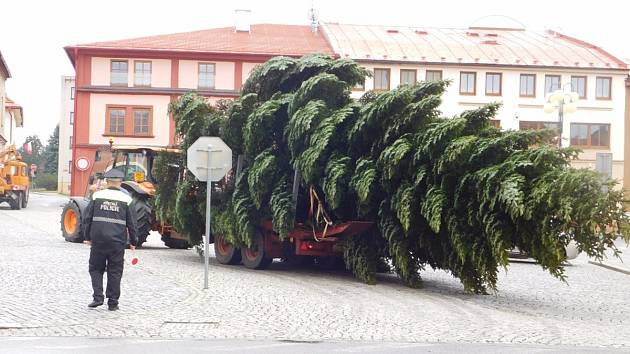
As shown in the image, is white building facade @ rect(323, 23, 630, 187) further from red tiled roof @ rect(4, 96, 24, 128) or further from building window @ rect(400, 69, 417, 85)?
red tiled roof @ rect(4, 96, 24, 128)

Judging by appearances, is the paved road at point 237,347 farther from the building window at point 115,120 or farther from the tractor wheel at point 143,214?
the building window at point 115,120

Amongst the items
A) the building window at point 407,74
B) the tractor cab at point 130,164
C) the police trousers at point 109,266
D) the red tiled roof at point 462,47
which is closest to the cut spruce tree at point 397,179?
the tractor cab at point 130,164

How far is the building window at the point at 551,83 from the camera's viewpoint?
60500mm

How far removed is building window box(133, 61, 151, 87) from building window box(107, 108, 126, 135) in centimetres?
210

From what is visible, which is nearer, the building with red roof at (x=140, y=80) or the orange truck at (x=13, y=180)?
the orange truck at (x=13, y=180)

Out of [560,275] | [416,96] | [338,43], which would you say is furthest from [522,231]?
[338,43]

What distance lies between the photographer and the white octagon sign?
577 inches

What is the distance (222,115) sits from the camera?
18.5 m

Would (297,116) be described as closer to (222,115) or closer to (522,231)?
(222,115)

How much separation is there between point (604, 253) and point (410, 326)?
347cm

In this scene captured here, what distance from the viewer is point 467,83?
197 feet

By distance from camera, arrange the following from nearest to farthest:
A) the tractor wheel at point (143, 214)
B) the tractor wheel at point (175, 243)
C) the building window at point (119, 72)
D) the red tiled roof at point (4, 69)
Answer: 1. the tractor wheel at point (143, 214)
2. the tractor wheel at point (175, 243)
3. the building window at point (119, 72)
4. the red tiled roof at point (4, 69)

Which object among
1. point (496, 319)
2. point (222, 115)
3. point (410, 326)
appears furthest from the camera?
point (222, 115)

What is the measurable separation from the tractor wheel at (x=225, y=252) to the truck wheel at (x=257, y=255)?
0.70 m
